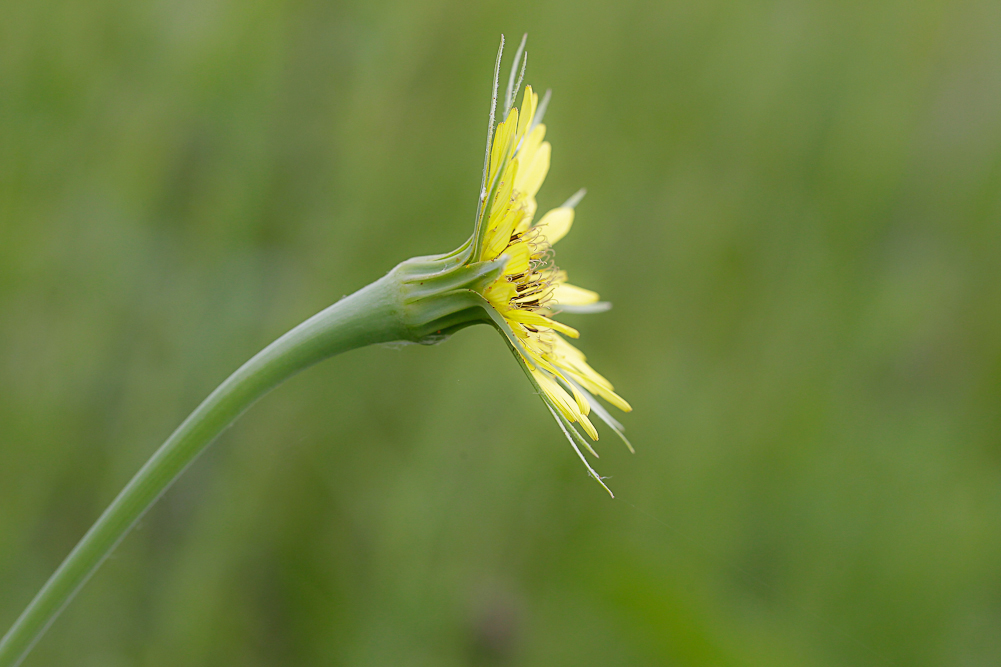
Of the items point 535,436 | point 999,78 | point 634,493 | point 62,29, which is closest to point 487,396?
point 535,436

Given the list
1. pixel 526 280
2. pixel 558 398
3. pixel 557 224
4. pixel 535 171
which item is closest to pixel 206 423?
pixel 558 398

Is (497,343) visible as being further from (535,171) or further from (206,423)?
(206,423)

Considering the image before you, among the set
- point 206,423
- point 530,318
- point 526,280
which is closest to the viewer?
point 206,423

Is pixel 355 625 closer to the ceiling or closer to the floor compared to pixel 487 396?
closer to the floor

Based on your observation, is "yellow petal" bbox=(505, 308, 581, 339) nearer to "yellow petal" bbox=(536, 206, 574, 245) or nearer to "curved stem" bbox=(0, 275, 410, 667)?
"curved stem" bbox=(0, 275, 410, 667)

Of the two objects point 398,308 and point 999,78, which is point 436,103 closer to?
point 398,308
